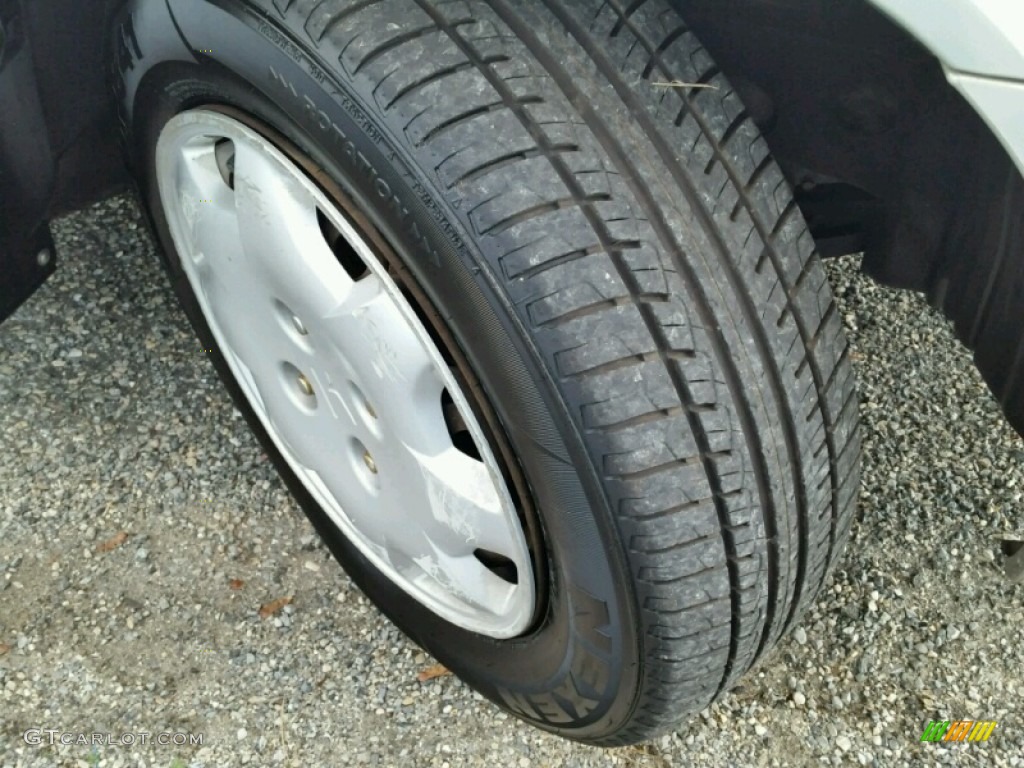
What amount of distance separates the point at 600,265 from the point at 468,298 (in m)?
0.14

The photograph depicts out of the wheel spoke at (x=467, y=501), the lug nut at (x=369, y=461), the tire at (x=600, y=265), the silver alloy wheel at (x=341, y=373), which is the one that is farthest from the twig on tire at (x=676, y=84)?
the lug nut at (x=369, y=461)

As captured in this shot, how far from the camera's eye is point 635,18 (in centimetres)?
101

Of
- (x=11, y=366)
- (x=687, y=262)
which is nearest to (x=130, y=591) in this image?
(x=11, y=366)

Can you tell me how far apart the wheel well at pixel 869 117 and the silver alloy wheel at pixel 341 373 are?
51 centimetres

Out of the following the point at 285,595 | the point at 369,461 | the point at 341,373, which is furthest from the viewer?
the point at 285,595

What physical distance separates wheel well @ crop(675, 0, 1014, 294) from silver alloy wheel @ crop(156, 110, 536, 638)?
512 mm

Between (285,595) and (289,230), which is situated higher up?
(289,230)

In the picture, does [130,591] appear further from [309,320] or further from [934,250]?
[934,250]

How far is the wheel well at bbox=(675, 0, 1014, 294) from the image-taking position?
3.75 ft

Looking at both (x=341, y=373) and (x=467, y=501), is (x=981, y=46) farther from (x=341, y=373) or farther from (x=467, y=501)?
(x=341, y=373)

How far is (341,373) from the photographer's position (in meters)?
1.33

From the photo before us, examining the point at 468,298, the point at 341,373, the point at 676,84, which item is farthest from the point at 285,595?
the point at 676,84

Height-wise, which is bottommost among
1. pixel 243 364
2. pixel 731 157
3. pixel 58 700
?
pixel 58 700

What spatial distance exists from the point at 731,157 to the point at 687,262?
130 mm
